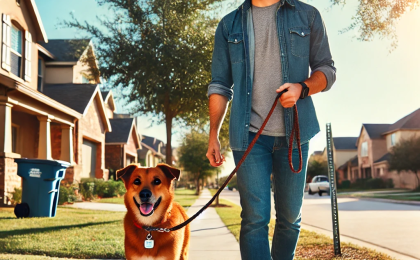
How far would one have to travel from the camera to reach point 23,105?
15.7 meters

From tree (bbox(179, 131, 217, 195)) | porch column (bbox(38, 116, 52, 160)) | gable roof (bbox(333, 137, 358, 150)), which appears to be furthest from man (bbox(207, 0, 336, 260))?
gable roof (bbox(333, 137, 358, 150))

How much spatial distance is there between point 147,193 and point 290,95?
1481 millimetres

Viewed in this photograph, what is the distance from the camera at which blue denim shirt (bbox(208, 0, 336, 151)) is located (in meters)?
3.21

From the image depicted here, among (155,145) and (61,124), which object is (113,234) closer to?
(61,124)

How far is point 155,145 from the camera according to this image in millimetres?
69062

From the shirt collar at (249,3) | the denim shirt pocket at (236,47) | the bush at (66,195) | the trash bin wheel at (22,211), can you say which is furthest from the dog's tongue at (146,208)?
the bush at (66,195)

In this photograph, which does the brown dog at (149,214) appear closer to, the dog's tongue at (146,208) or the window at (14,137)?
the dog's tongue at (146,208)

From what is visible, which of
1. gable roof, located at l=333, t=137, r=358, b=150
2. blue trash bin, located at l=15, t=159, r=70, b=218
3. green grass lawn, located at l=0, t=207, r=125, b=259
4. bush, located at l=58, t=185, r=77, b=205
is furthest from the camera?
gable roof, located at l=333, t=137, r=358, b=150

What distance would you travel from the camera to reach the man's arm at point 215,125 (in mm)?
3275

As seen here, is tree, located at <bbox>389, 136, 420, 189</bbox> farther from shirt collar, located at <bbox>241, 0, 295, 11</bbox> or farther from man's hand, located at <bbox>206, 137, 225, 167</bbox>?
man's hand, located at <bbox>206, 137, 225, 167</bbox>

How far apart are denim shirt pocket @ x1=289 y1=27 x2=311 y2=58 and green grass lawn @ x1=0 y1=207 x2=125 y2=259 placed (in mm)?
4048

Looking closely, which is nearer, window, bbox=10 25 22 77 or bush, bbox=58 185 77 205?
bush, bbox=58 185 77 205

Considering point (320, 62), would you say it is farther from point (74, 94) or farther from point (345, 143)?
point (345, 143)

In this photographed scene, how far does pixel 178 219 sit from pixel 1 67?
1445cm
